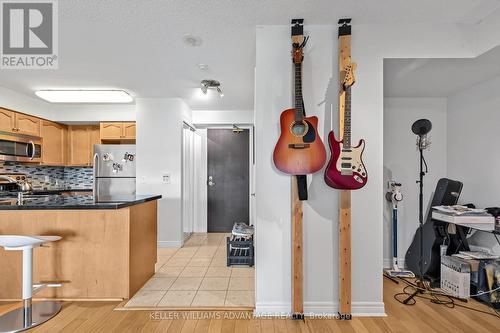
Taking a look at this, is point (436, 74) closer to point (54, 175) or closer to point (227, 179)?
point (227, 179)

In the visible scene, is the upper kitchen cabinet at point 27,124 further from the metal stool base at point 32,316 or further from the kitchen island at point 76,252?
the metal stool base at point 32,316

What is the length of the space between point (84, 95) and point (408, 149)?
177 inches

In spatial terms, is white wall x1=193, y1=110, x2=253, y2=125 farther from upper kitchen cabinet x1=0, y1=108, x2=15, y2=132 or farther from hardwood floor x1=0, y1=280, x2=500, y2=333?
hardwood floor x1=0, y1=280, x2=500, y2=333

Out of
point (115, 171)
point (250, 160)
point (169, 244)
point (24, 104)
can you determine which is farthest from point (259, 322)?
point (24, 104)

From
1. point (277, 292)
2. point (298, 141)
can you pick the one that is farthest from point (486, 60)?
point (277, 292)

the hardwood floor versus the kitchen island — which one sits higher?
the kitchen island

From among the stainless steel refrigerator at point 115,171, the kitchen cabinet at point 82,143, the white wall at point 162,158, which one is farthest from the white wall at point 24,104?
the white wall at point 162,158

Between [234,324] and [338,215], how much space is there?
1.19 m

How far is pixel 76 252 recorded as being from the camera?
2.32 meters

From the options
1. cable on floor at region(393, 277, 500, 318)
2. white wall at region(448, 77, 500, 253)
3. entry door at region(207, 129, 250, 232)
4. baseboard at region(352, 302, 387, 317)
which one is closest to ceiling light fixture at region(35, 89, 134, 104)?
entry door at region(207, 129, 250, 232)

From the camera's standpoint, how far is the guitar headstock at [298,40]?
203 cm

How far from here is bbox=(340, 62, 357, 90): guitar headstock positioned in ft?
6.37

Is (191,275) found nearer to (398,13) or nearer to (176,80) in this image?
(176,80)

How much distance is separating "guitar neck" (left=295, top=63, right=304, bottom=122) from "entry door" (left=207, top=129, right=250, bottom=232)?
298 cm
